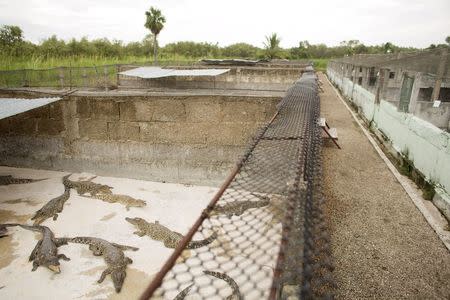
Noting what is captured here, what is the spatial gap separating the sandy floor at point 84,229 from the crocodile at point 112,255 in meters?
0.09

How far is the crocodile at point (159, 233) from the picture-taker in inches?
216

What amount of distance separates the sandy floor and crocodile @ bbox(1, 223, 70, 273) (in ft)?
0.37

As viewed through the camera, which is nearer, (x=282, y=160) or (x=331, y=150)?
(x=282, y=160)

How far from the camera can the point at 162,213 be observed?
6.78 m

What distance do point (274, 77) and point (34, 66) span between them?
13.8m

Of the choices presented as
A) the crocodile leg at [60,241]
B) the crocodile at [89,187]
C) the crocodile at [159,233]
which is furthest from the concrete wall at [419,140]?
the crocodile at [89,187]

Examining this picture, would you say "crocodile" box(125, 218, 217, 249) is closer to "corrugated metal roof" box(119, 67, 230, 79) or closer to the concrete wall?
the concrete wall

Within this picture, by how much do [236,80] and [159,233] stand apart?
40.7 feet

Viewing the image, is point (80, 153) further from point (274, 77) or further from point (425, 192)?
point (274, 77)

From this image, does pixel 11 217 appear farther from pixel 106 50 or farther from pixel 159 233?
pixel 106 50

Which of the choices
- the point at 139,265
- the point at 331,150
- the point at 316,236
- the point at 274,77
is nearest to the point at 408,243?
the point at 316,236

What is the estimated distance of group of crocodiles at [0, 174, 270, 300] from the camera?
4.70 meters

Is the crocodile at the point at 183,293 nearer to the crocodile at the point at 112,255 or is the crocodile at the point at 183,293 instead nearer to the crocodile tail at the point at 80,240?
the crocodile at the point at 112,255

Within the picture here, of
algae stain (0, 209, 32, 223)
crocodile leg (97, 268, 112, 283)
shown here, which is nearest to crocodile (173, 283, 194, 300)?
crocodile leg (97, 268, 112, 283)
